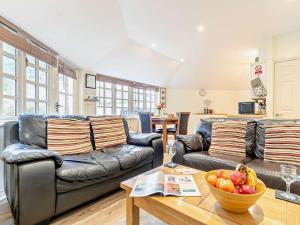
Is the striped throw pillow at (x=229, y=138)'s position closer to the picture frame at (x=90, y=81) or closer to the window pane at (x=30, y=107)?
the window pane at (x=30, y=107)

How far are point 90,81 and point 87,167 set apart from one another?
119 inches

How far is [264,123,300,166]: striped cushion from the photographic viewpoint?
1.79m

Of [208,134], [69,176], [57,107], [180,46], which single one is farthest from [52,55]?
[180,46]

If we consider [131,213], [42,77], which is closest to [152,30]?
[42,77]

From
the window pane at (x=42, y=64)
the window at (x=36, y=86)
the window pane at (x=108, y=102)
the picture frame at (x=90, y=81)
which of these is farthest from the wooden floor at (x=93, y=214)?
the window pane at (x=108, y=102)

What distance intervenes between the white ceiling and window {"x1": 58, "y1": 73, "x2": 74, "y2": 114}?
16.2 inches

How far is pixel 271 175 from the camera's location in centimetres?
155

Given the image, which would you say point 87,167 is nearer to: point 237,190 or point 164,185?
point 164,185

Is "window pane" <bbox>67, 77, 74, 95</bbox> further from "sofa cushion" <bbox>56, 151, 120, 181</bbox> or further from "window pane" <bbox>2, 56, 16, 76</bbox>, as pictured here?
"sofa cushion" <bbox>56, 151, 120, 181</bbox>

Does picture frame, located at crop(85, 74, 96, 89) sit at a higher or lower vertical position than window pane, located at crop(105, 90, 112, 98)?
higher

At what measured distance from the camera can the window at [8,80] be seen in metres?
1.98

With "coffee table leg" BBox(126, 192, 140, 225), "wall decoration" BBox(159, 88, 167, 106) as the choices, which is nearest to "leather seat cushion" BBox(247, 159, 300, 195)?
"coffee table leg" BBox(126, 192, 140, 225)

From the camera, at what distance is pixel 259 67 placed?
410 cm

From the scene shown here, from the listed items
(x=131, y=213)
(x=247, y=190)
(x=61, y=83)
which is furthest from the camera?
(x=61, y=83)
